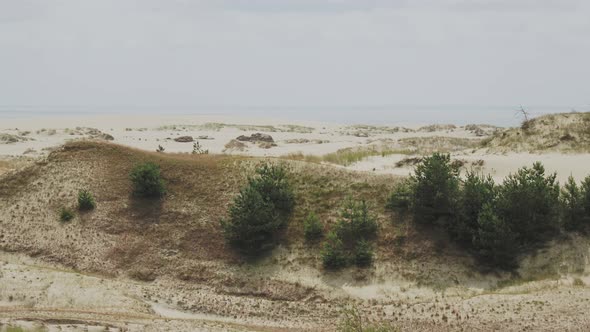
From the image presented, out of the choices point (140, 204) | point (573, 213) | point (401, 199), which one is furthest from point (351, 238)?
point (140, 204)

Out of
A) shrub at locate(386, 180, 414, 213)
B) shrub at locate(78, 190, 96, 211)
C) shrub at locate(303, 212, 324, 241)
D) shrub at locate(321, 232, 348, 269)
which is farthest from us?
shrub at locate(78, 190, 96, 211)

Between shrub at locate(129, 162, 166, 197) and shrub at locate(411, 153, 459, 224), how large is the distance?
15.0 meters

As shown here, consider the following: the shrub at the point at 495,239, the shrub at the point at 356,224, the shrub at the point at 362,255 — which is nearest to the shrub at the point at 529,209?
the shrub at the point at 495,239

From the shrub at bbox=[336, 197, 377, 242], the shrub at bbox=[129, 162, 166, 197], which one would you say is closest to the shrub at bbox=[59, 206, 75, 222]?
the shrub at bbox=[129, 162, 166, 197]

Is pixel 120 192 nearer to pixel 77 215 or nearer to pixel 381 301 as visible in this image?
pixel 77 215

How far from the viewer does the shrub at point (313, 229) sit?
30.6 metres

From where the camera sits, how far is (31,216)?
32750 mm

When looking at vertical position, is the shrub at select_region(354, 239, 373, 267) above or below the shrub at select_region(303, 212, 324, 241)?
below

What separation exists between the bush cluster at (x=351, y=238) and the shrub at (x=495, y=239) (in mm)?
5394

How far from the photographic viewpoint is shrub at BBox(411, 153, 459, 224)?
2956 centimetres

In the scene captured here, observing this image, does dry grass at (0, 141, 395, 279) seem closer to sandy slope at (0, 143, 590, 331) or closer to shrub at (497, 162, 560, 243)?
sandy slope at (0, 143, 590, 331)

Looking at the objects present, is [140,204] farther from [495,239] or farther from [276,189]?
[495,239]

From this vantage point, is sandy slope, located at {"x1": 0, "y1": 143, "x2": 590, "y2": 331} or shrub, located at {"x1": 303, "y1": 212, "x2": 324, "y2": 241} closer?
sandy slope, located at {"x1": 0, "y1": 143, "x2": 590, "y2": 331}

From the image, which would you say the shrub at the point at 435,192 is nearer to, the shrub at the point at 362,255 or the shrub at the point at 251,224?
the shrub at the point at 362,255
